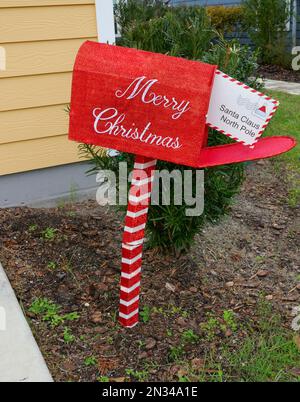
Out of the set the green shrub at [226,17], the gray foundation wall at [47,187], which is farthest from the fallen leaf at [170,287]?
the green shrub at [226,17]

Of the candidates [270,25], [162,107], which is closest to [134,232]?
[162,107]

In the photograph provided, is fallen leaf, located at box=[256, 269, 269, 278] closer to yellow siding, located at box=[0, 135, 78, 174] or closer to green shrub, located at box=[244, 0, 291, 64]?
yellow siding, located at box=[0, 135, 78, 174]

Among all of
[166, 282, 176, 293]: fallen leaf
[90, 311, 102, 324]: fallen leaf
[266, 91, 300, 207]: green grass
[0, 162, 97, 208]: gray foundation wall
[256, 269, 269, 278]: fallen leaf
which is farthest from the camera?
[266, 91, 300, 207]: green grass

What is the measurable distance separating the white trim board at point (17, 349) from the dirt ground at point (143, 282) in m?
0.06

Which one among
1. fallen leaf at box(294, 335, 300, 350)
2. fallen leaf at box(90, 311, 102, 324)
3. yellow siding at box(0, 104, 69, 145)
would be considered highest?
yellow siding at box(0, 104, 69, 145)

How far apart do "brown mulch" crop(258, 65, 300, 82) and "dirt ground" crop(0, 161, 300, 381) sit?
632 centimetres

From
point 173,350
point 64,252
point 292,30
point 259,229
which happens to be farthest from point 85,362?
point 292,30

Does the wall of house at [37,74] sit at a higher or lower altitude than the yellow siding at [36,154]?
higher

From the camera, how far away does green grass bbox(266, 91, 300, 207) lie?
4478mm

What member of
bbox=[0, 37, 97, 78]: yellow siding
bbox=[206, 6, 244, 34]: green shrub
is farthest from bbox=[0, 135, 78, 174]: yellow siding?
bbox=[206, 6, 244, 34]: green shrub

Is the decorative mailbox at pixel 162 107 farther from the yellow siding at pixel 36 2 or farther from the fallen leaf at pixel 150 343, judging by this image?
the yellow siding at pixel 36 2

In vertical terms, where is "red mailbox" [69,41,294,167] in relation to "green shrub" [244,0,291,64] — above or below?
above

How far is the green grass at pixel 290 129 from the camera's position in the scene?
4478 mm

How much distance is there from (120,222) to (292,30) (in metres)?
8.73
